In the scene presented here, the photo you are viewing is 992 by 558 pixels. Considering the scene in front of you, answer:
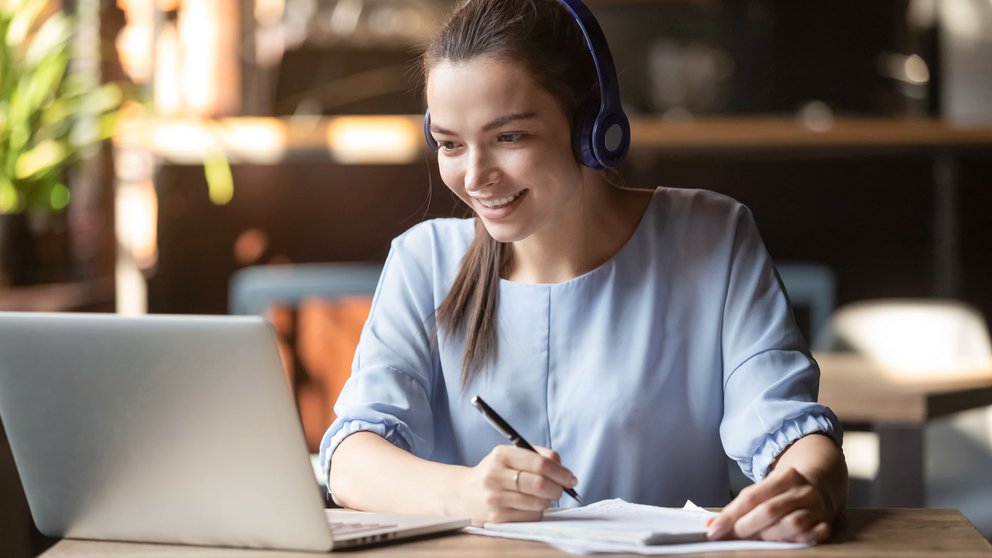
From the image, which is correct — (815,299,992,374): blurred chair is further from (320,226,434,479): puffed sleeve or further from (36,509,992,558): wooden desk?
(36,509,992,558): wooden desk

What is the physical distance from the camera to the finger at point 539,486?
107 centimetres

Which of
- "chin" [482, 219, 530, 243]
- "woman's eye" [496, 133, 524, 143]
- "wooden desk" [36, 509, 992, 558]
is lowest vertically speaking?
"wooden desk" [36, 509, 992, 558]

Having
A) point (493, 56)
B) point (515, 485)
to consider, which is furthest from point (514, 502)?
point (493, 56)

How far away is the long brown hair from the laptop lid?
47cm

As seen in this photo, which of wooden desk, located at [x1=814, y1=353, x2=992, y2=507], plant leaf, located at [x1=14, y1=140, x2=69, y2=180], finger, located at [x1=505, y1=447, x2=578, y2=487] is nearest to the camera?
finger, located at [x1=505, y1=447, x2=578, y2=487]

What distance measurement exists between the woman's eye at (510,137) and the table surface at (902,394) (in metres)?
0.72

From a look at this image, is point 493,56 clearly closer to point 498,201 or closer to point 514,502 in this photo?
point 498,201

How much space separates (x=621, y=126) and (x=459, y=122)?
186 millimetres

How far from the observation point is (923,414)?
188 centimetres

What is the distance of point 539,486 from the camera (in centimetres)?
107

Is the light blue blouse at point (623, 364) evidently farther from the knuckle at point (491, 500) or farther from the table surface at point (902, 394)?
the table surface at point (902, 394)

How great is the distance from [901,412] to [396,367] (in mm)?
888

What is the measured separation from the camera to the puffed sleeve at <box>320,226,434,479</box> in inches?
52.8

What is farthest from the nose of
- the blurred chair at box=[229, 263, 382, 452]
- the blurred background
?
the blurred background
